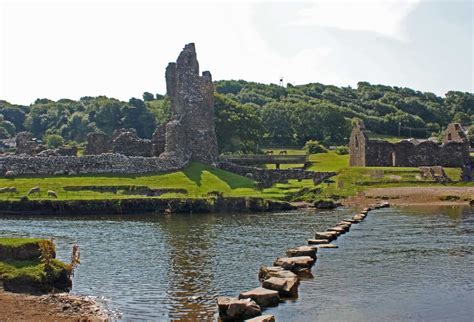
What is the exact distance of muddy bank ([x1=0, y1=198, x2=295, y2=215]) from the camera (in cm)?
4441

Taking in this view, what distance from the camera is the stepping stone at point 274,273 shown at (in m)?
21.1

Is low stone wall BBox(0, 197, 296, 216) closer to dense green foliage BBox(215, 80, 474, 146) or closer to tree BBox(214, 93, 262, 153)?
tree BBox(214, 93, 262, 153)

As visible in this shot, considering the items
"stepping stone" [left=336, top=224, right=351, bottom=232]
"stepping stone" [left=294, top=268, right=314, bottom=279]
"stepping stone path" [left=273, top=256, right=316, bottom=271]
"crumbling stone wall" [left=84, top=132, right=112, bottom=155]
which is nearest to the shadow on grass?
"crumbling stone wall" [left=84, top=132, right=112, bottom=155]

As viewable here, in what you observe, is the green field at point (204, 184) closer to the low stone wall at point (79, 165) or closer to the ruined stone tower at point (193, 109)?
the low stone wall at point (79, 165)

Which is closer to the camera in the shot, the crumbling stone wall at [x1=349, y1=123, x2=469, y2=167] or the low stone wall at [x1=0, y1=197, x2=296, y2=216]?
the low stone wall at [x1=0, y1=197, x2=296, y2=216]

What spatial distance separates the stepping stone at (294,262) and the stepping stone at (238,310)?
224 inches

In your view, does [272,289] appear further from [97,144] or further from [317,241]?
[97,144]

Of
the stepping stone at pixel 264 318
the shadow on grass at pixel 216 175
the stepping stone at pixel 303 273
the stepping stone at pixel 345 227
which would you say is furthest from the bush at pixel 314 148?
the stepping stone at pixel 264 318

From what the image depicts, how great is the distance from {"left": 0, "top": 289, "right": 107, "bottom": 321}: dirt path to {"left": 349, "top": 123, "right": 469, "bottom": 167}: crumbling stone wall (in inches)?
2200

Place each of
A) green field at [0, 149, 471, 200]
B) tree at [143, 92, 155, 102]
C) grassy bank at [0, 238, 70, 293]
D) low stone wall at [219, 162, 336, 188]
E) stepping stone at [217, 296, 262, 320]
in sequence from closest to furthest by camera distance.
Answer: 1. stepping stone at [217, 296, 262, 320]
2. grassy bank at [0, 238, 70, 293]
3. green field at [0, 149, 471, 200]
4. low stone wall at [219, 162, 336, 188]
5. tree at [143, 92, 155, 102]

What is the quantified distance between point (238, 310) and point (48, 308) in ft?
17.8

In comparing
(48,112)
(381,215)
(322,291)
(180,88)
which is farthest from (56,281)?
(48,112)

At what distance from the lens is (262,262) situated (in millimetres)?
25328

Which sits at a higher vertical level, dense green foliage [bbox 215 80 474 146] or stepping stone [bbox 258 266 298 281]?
dense green foliage [bbox 215 80 474 146]
